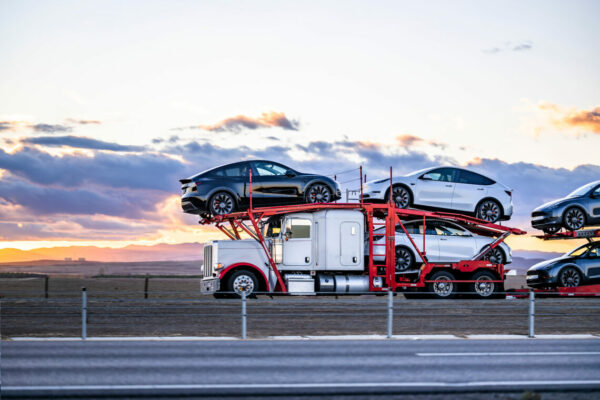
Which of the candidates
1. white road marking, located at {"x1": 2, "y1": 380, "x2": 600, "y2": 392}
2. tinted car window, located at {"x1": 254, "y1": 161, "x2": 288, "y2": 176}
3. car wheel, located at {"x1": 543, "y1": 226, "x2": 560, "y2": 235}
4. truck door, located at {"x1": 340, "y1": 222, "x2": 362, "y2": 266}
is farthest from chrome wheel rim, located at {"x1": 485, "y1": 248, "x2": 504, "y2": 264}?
white road marking, located at {"x1": 2, "y1": 380, "x2": 600, "y2": 392}

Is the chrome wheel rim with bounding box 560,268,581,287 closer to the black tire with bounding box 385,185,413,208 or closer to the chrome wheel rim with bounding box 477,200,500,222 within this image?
the chrome wheel rim with bounding box 477,200,500,222

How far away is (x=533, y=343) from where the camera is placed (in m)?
18.0

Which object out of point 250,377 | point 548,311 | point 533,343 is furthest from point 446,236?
point 250,377

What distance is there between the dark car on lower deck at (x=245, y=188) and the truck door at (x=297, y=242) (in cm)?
72

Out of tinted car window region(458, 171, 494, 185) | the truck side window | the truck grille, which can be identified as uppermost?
tinted car window region(458, 171, 494, 185)

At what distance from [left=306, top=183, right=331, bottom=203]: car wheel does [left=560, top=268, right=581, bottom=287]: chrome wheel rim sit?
889cm

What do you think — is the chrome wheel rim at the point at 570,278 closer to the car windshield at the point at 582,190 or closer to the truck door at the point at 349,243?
the car windshield at the point at 582,190

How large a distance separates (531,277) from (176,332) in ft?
48.7

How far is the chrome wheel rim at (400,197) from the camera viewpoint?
2683 cm

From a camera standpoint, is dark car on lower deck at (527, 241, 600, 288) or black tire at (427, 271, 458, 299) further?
dark car on lower deck at (527, 241, 600, 288)

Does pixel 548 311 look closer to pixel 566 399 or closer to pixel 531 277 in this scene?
pixel 531 277

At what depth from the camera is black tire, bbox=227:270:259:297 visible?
25.7 metres

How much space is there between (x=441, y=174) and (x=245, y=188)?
21.3ft

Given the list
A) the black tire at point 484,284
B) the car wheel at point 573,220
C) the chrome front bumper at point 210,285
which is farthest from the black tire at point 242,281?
the car wheel at point 573,220
